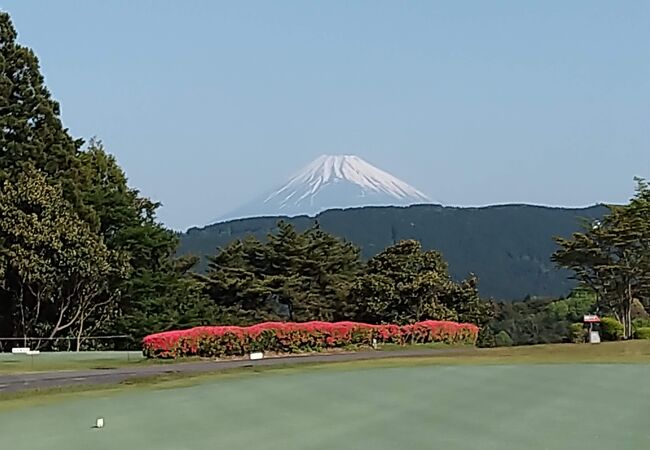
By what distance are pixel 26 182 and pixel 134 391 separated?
1426 centimetres

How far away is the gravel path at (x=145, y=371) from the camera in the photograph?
51.7 feet

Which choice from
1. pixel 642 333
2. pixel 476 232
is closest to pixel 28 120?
pixel 642 333

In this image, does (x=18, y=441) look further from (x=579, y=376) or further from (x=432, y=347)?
(x=432, y=347)

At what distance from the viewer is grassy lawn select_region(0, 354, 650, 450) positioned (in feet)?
28.4

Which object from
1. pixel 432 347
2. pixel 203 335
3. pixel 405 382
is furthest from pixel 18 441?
pixel 432 347

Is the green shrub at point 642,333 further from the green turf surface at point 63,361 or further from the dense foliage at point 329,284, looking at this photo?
the green turf surface at point 63,361

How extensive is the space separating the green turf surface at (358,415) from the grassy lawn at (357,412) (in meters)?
0.01

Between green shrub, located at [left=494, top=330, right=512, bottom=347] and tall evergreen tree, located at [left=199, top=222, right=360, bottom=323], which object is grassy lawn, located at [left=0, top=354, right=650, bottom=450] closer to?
green shrub, located at [left=494, top=330, right=512, bottom=347]

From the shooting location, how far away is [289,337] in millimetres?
23031

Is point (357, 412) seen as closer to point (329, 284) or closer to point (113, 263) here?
point (113, 263)

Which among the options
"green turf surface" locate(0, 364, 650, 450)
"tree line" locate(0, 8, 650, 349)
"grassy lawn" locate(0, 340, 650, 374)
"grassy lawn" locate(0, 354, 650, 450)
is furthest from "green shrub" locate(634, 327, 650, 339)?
"green turf surface" locate(0, 364, 650, 450)

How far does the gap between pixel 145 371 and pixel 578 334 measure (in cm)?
1293

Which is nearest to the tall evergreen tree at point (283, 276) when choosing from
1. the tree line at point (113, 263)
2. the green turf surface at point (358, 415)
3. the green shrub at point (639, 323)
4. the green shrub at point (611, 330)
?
the tree line at point (113, 263)

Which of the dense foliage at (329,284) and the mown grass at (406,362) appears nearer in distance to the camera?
the mown grass at (406,362)
